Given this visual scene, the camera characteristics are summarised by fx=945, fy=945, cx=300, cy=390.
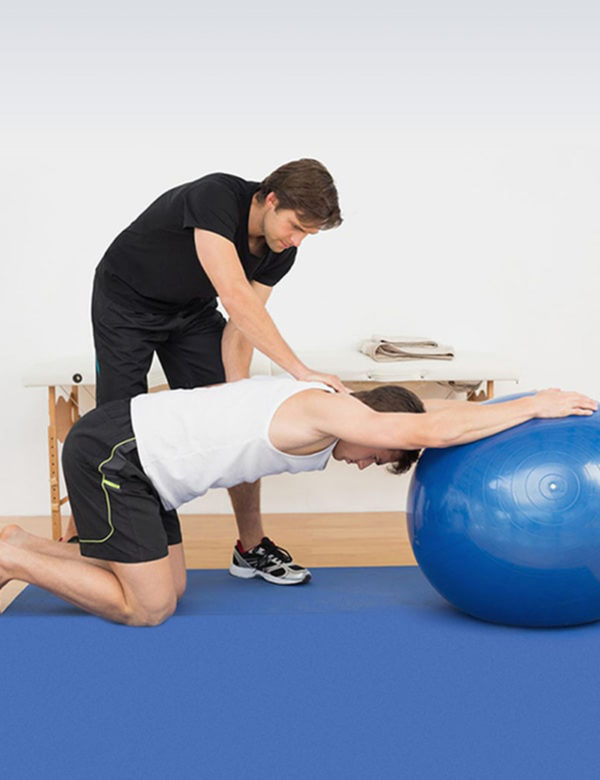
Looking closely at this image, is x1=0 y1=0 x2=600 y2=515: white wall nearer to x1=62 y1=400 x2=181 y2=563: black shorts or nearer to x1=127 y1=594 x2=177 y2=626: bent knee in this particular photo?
x1=62 y1=400 x2=181 y2=563: black shorts

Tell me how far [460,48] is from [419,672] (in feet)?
9.07

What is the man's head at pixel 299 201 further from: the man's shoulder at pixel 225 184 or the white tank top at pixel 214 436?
the white tank top at pixel 214 436

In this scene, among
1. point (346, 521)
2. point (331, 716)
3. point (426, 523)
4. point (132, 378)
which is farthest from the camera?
point (346, 521)

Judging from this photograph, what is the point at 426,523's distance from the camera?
196 centimetres

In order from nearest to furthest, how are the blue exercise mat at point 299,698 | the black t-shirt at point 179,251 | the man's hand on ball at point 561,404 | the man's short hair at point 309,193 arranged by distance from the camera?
1. the blue exercise mat at point 299,698
2. the man's hand on ball at point 561,404
3. the man's short hair at point 309,193
4. the black t-shirt at point 179,251

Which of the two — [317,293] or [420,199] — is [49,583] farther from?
[420,199]

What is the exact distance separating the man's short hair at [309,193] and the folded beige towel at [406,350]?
44.9 inches

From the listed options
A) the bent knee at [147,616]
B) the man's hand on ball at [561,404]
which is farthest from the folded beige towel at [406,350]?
the bent knee at [147,616]

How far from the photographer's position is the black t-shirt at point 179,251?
90.7 inches

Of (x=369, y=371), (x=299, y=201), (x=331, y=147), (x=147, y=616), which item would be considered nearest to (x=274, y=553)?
(x=147, y=616)

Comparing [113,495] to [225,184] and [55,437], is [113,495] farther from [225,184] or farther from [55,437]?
[55,437]

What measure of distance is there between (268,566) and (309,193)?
40.1 inches

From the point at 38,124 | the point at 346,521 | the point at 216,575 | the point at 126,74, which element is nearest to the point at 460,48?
the point at 126,74

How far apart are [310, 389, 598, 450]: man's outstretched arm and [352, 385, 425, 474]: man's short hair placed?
105 mm
